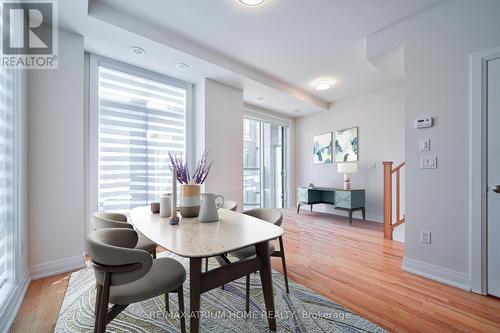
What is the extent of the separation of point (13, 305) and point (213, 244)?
1.81 metres

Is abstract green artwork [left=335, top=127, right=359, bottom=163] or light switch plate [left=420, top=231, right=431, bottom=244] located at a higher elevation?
abstract green artwork [left=335, top=127, right=359, bottom=163]

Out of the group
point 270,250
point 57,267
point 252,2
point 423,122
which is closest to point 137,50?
point 252,2

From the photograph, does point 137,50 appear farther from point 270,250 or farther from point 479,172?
point 479,172

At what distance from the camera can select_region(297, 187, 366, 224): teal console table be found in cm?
443

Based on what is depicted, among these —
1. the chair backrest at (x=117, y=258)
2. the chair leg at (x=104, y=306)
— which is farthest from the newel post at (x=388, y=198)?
the chair leg at (x=104, y=306)

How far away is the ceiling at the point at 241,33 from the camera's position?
2.25 metres

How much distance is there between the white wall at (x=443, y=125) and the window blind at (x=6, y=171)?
142 inches

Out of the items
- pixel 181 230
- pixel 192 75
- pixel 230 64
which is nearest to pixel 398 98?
pixel 230 64

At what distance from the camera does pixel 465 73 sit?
6.65 feet

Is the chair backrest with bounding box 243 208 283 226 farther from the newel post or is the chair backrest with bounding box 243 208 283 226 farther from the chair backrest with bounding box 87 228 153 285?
the newel post

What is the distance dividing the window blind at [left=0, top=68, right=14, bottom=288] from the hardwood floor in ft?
1.23

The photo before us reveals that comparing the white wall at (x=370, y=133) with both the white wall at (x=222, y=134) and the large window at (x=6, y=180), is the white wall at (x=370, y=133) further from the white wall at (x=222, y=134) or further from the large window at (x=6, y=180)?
the large window at (x=6, y=180)

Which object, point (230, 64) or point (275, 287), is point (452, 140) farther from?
point (230, 64)

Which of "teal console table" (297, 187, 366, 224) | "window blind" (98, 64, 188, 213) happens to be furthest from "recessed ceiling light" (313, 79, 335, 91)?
"window blind" (98, 64, 188, 213)
